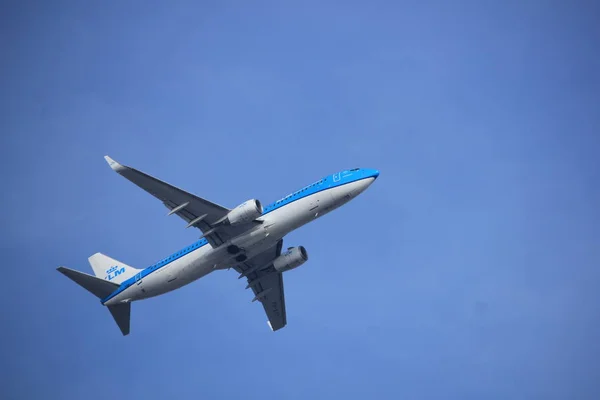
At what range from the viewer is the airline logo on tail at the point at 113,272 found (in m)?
67.9

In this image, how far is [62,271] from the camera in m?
61.1

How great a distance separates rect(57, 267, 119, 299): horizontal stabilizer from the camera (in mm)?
63031

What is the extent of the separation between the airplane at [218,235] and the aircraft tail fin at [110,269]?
12 cm

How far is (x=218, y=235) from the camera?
202ft

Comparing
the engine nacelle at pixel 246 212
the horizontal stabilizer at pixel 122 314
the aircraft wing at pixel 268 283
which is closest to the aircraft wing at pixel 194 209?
the engine nacelle at pixel 246 212

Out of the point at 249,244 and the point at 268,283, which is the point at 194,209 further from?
the point at 268,283

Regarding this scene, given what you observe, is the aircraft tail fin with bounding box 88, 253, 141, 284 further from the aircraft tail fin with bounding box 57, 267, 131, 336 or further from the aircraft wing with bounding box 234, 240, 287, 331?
the aircraft wing with bounding box 234, 240, 287, 331

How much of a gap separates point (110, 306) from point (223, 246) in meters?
12.8

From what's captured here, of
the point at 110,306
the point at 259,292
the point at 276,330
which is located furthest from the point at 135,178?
the point at 276,330

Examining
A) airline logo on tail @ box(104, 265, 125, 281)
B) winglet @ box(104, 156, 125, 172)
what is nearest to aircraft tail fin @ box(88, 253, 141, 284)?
airline logo on tail @ box(104, 265, 125, 281)

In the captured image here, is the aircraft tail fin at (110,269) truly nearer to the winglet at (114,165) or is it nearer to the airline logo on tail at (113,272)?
the airline logo on tail at (113,272)

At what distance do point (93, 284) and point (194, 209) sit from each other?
1256cm

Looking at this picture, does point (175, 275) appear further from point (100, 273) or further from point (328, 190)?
point (328, 190)

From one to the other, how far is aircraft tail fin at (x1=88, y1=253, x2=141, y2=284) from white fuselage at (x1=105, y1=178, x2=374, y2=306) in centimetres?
234
